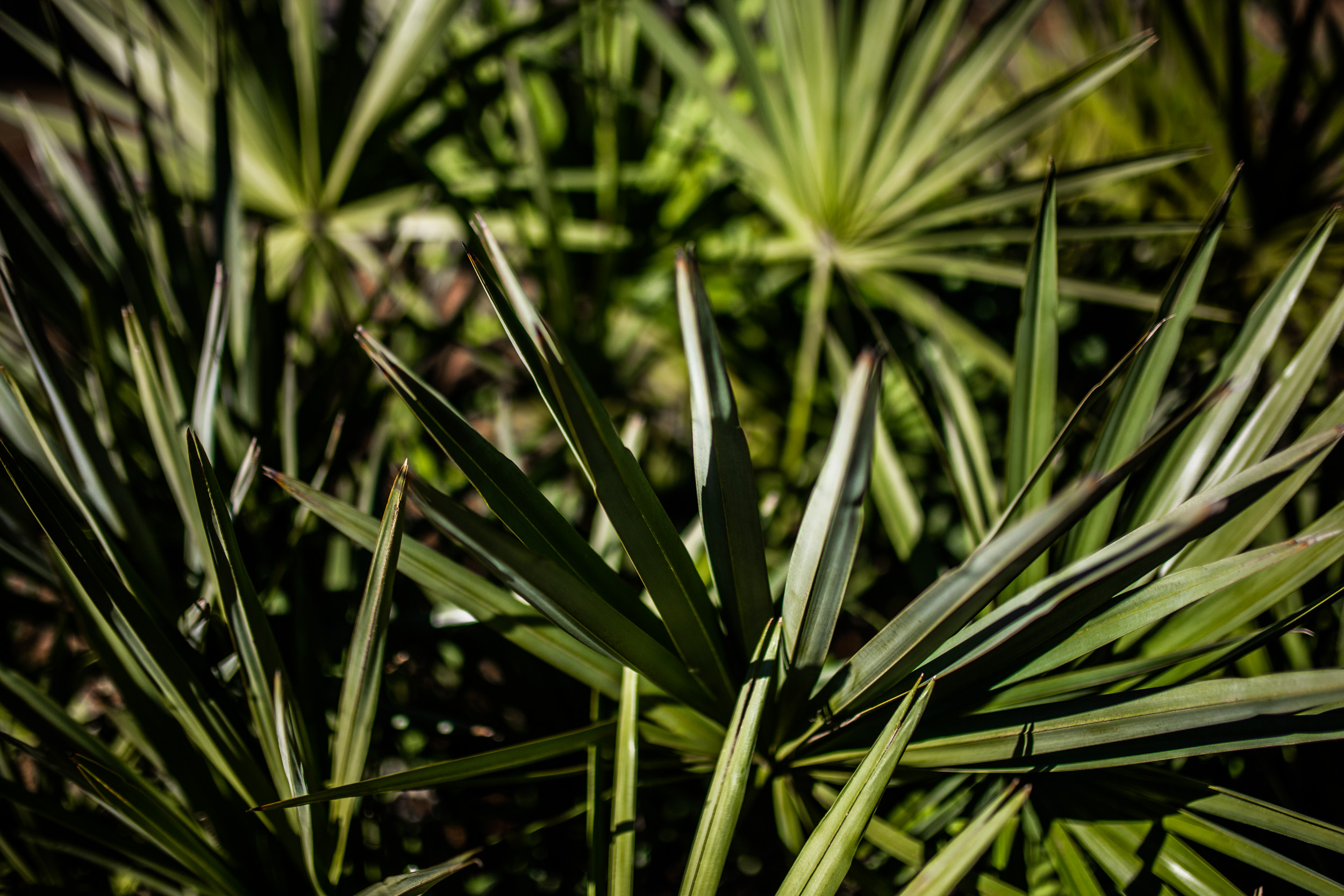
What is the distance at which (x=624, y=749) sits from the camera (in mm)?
489

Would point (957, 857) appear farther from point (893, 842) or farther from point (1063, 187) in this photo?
point (1063, 187)

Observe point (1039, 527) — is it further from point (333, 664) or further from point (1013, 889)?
point (333, 664)

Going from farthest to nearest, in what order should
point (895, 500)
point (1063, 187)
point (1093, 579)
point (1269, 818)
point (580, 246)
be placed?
1. point (580, 246)
2. point (1063, 187)
3. point (895, 500)
4. point (1269, 818)
5. point (1093, 579)

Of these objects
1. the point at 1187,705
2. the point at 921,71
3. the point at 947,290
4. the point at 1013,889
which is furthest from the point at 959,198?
the point at 1013,889

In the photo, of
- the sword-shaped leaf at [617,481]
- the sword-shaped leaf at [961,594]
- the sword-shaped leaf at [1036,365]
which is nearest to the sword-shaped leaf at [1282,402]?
the sword-shaped leaf at [1036,365]

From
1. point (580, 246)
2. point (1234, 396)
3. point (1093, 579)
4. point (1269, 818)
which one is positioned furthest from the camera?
point (580, 246)

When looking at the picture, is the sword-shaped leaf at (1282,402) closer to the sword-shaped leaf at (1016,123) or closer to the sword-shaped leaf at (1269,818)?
the sword-shaped leaf at (1269,818)

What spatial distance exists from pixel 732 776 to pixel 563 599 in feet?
0.57

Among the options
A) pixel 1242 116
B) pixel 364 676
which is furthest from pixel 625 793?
pixel 1242 116

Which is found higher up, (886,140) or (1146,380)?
(886,140)

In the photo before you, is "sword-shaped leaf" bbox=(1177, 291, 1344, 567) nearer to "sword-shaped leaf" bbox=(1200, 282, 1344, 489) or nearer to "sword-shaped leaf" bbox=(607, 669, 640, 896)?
"sword-shaped leaf" bbox=(1200, 282, 1344, 489)

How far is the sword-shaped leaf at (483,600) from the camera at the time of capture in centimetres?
50

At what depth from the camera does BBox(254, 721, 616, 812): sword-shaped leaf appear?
0.44 meters

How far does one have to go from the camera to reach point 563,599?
0.43 meters
